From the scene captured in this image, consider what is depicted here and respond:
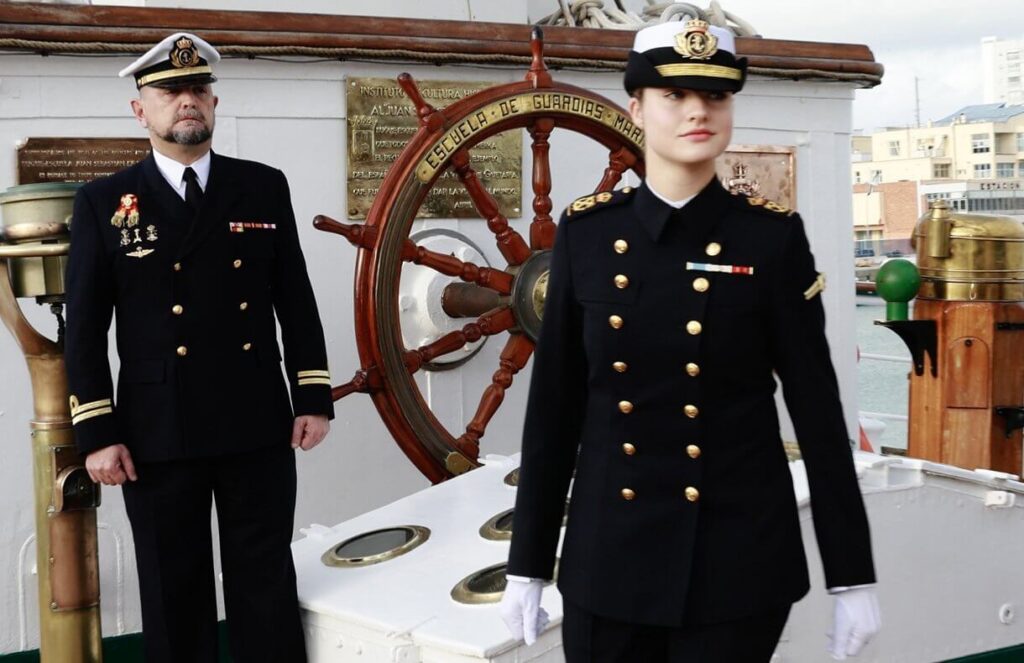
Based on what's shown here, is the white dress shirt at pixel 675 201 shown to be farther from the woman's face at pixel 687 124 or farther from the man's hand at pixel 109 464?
the man's hand at pixel 109 464

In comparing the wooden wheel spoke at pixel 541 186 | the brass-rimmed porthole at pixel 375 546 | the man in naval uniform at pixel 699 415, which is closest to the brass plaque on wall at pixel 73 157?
the wooden wheel spoke at pixel 541 186

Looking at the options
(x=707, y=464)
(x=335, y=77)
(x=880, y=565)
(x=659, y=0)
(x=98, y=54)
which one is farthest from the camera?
(x=659, y=0)

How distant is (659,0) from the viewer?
4.12 metres

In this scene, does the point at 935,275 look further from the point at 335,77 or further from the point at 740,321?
the point at 740,321

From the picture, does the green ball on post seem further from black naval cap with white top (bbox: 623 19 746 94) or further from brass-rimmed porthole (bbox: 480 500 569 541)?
black naval cap with white top (bbox: 623 19 746 94)

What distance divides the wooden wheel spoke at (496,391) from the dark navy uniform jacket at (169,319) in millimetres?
702

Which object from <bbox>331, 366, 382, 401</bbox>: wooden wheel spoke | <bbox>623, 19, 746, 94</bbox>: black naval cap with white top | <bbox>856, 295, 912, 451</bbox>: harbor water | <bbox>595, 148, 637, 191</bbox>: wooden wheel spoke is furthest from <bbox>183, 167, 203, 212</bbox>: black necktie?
<bbox>856, 295, 912, 451</bbox>: harbor water

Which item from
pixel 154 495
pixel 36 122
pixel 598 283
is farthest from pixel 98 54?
pixel 598 283

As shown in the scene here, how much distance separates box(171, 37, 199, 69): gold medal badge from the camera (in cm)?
210

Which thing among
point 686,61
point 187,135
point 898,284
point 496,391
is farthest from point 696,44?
point 898,284

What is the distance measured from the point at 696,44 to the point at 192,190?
1058 millimetres

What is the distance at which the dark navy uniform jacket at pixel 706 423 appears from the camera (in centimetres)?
136

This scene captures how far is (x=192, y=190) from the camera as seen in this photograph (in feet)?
7.04

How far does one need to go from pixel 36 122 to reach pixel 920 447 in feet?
7.86
